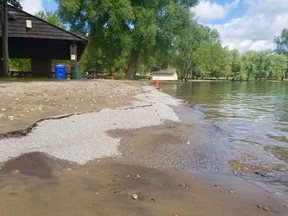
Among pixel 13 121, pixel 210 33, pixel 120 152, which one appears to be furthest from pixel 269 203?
pixel 210 33

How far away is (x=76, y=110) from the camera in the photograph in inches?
432

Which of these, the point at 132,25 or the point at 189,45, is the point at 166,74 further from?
the point at 132,25

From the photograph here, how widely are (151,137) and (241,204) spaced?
4.07m

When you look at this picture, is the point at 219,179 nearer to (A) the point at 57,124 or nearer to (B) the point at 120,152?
(B) the point at 120,152

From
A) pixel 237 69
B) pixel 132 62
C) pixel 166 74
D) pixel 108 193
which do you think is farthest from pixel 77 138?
pixel 237 69

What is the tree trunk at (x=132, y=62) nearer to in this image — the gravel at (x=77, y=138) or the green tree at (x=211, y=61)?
the gravel at (x=77, y=138)

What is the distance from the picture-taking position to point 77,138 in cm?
745

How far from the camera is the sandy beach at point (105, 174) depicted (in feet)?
14.0

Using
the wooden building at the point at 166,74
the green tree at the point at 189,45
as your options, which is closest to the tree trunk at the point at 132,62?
the green tree at the point at 189,45

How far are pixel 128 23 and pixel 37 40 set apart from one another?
1182 cm

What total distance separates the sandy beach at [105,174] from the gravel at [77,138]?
0.06ft

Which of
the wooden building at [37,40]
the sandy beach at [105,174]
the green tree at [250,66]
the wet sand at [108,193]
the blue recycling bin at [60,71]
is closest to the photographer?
the wet sand at [108,193]

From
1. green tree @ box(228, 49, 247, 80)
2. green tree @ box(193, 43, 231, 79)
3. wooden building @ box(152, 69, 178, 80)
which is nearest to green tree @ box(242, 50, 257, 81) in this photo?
green tree @ box(228, 49, 247, 80)

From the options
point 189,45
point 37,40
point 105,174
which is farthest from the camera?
point 189,45
